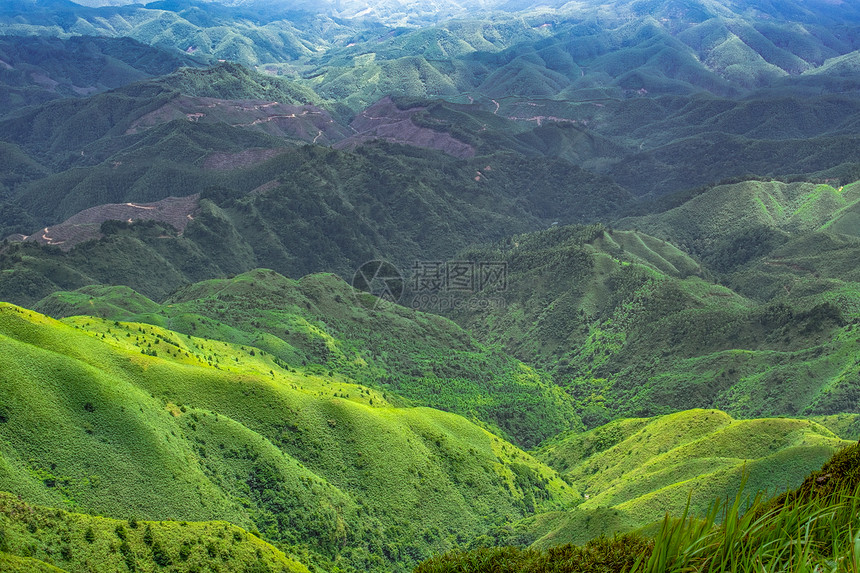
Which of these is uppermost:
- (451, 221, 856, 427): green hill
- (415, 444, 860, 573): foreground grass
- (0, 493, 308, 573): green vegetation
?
(415, 444, 860, 573): foreground grass

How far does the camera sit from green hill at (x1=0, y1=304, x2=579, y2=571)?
28.7 metres

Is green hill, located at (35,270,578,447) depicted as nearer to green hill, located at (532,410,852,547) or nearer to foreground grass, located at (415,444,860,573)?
green hill, located at (532,410,852,547)

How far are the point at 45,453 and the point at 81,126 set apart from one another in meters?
177

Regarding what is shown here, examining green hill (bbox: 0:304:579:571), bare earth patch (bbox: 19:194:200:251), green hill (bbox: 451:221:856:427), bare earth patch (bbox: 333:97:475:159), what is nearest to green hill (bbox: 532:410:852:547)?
green hill (bbox: 0:304:579:571)

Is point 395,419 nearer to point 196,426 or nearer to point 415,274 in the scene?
point 196,426

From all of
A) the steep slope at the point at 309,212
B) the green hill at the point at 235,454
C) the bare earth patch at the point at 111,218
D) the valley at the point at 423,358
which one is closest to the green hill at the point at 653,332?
the valley at the point at 423,358

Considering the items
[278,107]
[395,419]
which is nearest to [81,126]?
[278,107]

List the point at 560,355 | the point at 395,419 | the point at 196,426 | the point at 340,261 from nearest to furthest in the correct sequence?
the point at 196,426 → the point at 395,419 → the point at 560,355 → the point at 340,261

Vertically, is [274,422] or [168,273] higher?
[274,422]

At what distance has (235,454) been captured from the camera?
115ft

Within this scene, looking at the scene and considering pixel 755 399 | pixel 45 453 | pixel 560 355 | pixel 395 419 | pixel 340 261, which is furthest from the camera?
pixel 340 261

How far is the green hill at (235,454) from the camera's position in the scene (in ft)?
94.1

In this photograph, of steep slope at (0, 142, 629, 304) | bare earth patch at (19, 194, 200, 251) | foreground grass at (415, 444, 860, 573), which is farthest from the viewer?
bare earth patch at (19, 194, 200, 251)

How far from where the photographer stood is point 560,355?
80125 mm
